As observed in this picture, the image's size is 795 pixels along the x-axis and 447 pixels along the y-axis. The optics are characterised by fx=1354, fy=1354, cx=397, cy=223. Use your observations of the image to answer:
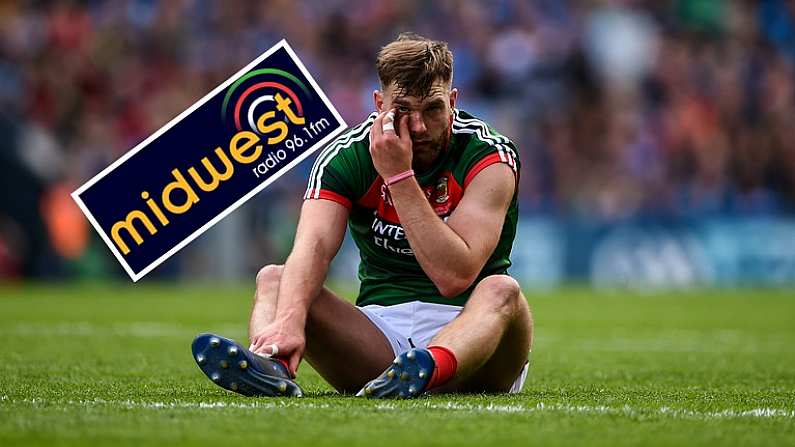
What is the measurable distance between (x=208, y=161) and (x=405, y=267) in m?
1.00

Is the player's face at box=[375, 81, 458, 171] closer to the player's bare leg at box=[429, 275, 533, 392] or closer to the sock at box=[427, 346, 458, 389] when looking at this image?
the player's bare leg at box=[429, 275, 533, 392]

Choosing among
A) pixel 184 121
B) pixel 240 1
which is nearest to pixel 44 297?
pixel 240 1

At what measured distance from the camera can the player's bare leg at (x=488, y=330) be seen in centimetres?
516

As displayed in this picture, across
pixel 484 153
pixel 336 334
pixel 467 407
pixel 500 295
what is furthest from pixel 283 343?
pixel 484 153

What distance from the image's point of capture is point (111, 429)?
4.30 metres

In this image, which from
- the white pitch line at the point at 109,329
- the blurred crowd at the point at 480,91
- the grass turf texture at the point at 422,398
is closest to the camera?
the grass turf texture at the point at 422,398

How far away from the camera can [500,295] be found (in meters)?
5.27

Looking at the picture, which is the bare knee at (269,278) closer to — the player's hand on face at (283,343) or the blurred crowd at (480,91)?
the player's hand on face at (283,343)

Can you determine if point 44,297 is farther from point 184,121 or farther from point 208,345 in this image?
point 208,345

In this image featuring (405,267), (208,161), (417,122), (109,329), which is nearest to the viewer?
(417,122)

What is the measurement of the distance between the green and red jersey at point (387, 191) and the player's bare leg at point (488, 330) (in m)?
0.31

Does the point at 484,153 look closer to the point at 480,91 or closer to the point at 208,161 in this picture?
the point at 208,161

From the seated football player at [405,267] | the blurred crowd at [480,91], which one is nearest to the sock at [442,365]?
the seated football player at [405,267]

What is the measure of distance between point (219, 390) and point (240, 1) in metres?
14.7
